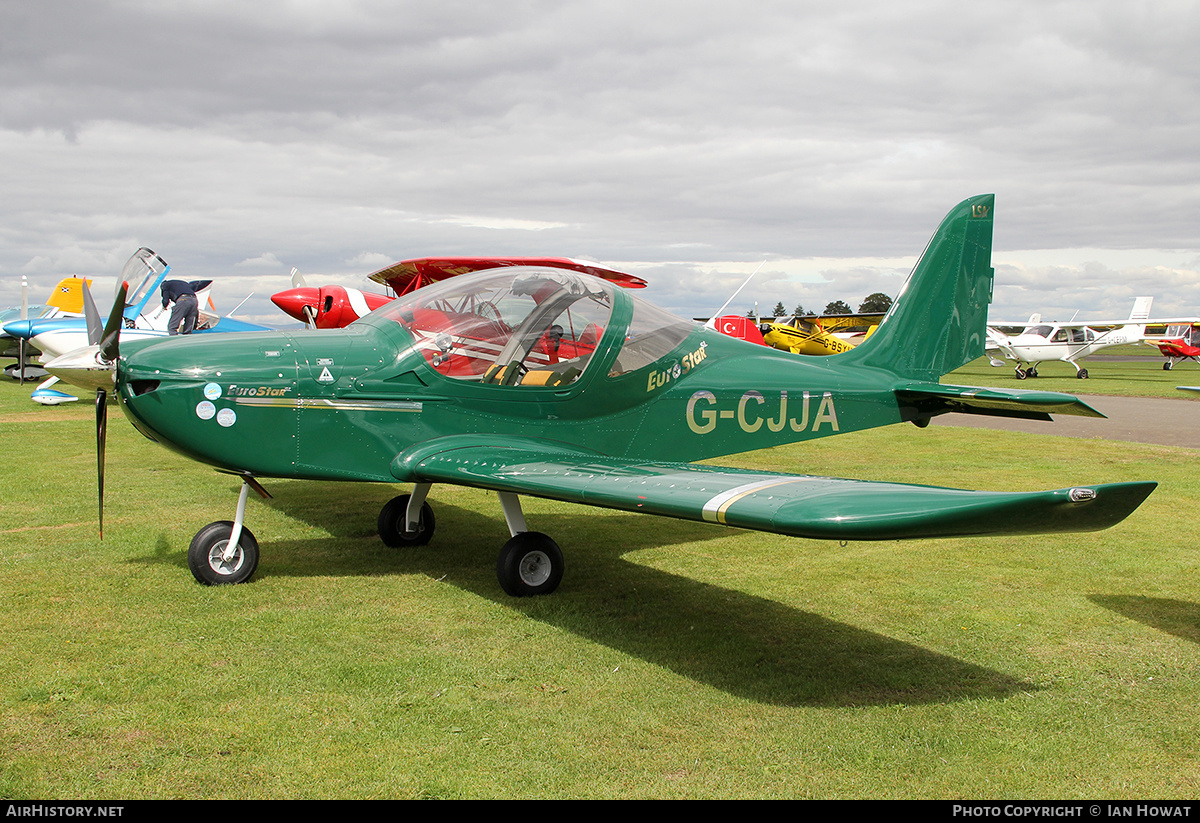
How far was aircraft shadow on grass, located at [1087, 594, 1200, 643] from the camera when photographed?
15.5 ft

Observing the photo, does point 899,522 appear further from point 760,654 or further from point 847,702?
point 760,654

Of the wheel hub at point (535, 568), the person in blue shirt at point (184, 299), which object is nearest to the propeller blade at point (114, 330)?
the wheel hub at point (535, 568)

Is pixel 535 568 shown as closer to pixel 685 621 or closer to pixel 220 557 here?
pixel 685 621

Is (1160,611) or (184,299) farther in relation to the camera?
(184,299)

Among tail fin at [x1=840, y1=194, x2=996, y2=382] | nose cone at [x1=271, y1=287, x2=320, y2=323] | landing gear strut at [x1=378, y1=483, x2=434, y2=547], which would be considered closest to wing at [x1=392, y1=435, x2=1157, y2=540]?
landing gear strut at [x1=378, y1=483, x2=434, y2=547]

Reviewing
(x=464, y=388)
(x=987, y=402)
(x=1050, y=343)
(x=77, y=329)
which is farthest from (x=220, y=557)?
(x=1050, y=343)

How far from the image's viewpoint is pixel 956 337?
309 inches

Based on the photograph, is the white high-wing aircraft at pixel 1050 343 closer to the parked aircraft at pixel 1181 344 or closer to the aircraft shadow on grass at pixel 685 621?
the parked aircraft at pixel 1181 344

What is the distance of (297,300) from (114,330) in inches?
540

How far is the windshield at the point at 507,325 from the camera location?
567 centimetres

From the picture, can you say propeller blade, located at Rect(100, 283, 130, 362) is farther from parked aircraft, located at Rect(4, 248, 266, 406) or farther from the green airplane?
parked aircraft, located at Rect(4, 248, 266, 406)

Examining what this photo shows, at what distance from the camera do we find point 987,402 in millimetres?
6469

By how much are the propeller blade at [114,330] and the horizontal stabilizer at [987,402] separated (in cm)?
566

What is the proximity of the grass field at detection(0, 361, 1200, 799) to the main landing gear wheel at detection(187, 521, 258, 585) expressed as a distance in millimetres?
160
